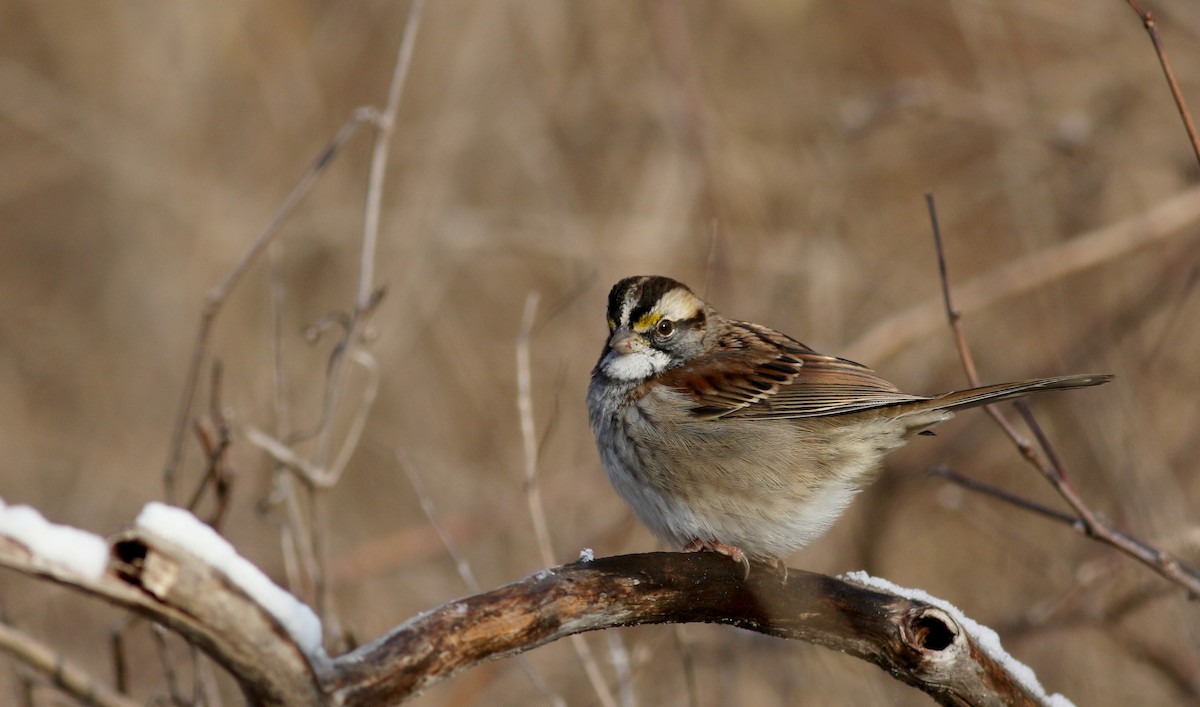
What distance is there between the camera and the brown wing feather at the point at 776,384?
3.31 metres

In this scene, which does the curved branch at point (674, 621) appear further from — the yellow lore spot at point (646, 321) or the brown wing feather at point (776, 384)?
the yellow lore spot at point (646, 321)

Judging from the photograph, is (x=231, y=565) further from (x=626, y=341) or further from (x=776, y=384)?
(x=776, y=384)

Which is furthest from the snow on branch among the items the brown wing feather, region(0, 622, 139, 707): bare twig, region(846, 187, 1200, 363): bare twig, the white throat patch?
region(846, 187, 1200, 363): bare twig

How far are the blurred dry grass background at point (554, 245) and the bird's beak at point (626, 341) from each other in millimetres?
1939

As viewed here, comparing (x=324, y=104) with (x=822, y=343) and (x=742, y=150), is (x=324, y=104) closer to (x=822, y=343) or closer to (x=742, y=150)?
(x=742, y=150)

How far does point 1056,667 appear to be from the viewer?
4941 millimetres

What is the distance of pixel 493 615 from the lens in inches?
78.3

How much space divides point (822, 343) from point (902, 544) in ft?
5.22

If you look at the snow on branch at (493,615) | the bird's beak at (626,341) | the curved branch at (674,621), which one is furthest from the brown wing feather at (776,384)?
the curved branch at (674,621)

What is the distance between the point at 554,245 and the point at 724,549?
10.0 feet

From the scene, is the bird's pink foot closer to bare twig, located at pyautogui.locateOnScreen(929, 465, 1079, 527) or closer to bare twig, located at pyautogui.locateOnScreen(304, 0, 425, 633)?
bare twig, located at pyautogui.locateOnScreen(929, 465, 1079, 527)

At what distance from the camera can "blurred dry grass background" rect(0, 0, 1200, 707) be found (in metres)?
5.52

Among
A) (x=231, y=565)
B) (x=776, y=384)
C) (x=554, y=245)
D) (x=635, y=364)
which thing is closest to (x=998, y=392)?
(x=776, y=384)

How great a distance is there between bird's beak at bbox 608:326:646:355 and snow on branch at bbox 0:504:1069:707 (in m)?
0.94
